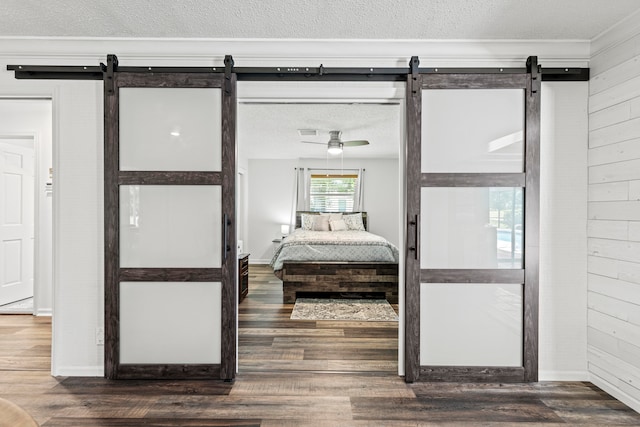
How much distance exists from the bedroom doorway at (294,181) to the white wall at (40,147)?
2.17 meters

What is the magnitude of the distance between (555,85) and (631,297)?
153cm

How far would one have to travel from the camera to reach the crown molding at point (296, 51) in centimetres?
283

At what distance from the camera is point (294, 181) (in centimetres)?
861

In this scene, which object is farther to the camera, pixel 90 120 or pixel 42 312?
pixel 42 312

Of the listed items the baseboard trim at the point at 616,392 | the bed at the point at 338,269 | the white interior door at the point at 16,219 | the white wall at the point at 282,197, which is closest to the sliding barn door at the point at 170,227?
the bed at the point at 338,269

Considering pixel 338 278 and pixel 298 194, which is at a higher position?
pixel 298 194

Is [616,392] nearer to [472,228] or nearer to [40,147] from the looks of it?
[472,228]

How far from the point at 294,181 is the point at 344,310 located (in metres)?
4.41

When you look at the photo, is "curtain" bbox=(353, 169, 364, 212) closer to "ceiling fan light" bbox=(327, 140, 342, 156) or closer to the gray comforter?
"ceiling fan light" bbox=(327, 140, 342, 156)

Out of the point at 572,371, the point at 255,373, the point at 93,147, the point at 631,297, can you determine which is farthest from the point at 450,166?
the point at 93,147

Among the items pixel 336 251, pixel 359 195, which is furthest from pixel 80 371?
pixel 359 195

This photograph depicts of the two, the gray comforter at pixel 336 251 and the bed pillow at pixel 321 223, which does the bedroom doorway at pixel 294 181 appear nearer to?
the gray comforter at pixel 336 251

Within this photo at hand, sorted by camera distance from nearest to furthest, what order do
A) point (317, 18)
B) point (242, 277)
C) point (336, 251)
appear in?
point (317, 18) < point (242, 277) < point (336, 251)

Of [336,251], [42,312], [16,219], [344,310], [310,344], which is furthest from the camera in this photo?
[336,251]
